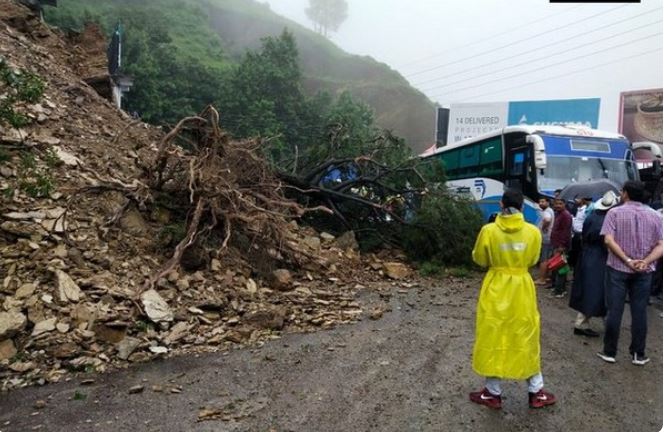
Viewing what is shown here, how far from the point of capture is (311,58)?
2709 inches

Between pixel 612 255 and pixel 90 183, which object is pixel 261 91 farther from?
pixel 612 255

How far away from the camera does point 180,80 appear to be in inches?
1103

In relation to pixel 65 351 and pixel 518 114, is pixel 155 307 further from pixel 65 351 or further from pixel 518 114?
pixel 518 114

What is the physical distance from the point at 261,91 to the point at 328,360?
25059 millimetres

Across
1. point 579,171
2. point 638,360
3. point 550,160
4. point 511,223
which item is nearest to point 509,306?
point 511,223

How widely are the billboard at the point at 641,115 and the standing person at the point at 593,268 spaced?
83.4 feet

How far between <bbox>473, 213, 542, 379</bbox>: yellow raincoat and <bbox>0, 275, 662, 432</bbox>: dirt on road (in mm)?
357

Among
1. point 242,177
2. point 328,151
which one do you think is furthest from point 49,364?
point 328,151

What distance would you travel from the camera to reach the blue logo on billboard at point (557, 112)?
91.8 ft

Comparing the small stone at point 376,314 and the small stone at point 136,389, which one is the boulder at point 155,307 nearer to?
the small stone at point 136,389

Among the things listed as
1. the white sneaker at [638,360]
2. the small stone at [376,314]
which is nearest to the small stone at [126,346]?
the small stone at [376,314]

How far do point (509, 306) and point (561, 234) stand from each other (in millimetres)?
4112

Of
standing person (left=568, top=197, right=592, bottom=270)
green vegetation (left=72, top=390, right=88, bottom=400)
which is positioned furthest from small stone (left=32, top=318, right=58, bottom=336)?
standing person (left=568, top=197, right=592, bottom=270)

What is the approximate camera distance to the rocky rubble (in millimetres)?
4527
